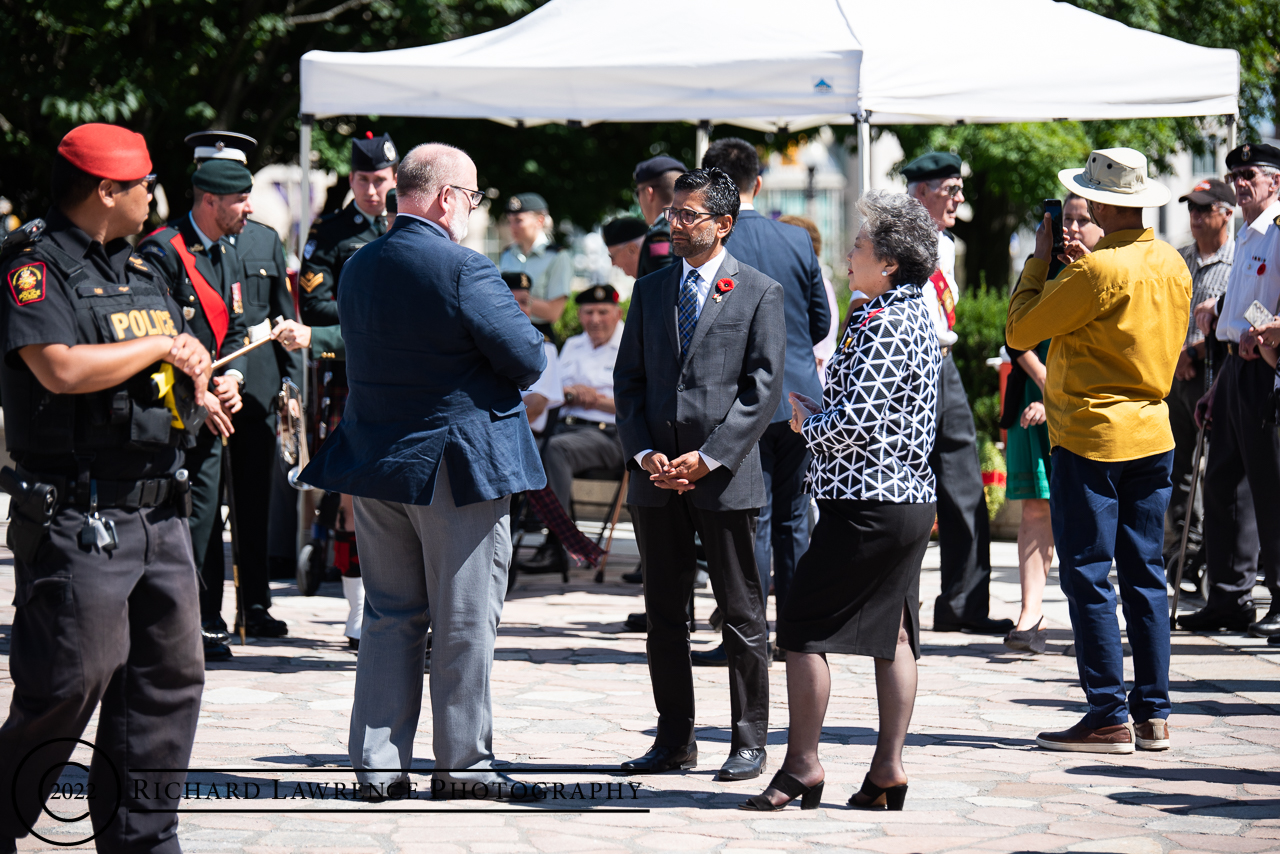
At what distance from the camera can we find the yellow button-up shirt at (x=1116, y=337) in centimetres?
511

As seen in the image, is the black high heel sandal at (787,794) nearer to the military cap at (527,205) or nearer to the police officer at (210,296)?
the police officer at (210,296)

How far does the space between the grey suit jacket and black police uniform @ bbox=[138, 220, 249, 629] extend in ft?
7.74

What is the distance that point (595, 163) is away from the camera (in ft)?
64.9

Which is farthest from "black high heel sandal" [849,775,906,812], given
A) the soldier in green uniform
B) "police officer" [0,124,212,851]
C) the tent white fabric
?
the tent white fabric

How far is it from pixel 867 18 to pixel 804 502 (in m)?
3.04

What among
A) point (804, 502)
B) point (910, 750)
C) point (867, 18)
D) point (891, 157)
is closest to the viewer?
point (910, 750)

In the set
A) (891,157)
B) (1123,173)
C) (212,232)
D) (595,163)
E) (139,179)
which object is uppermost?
(139,179)

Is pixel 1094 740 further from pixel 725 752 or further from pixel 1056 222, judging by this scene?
pixel 1056 222

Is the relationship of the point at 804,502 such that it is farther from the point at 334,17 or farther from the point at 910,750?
the point at 334,17

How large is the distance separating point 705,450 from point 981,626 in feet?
10.3

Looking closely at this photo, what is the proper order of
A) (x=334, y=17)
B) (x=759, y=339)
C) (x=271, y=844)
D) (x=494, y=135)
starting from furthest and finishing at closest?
(x=494, y=135) → (x=334, y=17) → (x=759, y=339) → (x=271, y=844)

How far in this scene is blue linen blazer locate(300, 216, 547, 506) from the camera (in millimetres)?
4465

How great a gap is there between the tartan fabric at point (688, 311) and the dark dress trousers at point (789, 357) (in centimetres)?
132


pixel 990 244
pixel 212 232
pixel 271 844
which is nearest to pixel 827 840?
pixel 271 844
